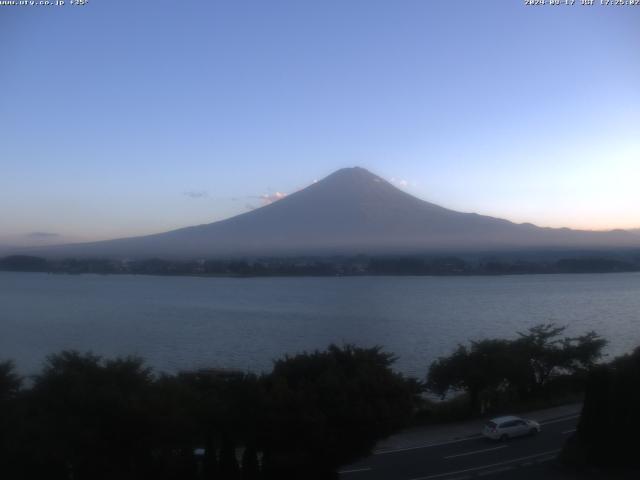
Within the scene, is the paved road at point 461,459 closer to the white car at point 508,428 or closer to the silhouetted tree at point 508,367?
the white car at point 508,428

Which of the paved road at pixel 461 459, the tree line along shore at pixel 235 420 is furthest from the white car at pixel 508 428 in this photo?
the tree line along shore at pixel 235 420

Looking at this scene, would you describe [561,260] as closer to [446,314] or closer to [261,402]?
[446,314]

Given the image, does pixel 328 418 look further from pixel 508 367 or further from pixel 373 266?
pixel 373 266

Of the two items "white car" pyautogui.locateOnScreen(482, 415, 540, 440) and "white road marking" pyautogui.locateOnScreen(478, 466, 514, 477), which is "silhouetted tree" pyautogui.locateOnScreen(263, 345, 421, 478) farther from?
"white car" pyautogui.locateOnScreen(482, 415, 540, 440)

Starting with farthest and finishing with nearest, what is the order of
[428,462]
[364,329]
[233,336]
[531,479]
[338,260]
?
[338,260]
[364,329]
[233,336]
[428,462]
[531,479]

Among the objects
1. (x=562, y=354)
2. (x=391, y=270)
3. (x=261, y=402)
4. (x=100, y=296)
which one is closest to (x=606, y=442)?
(x=261, y=402)
